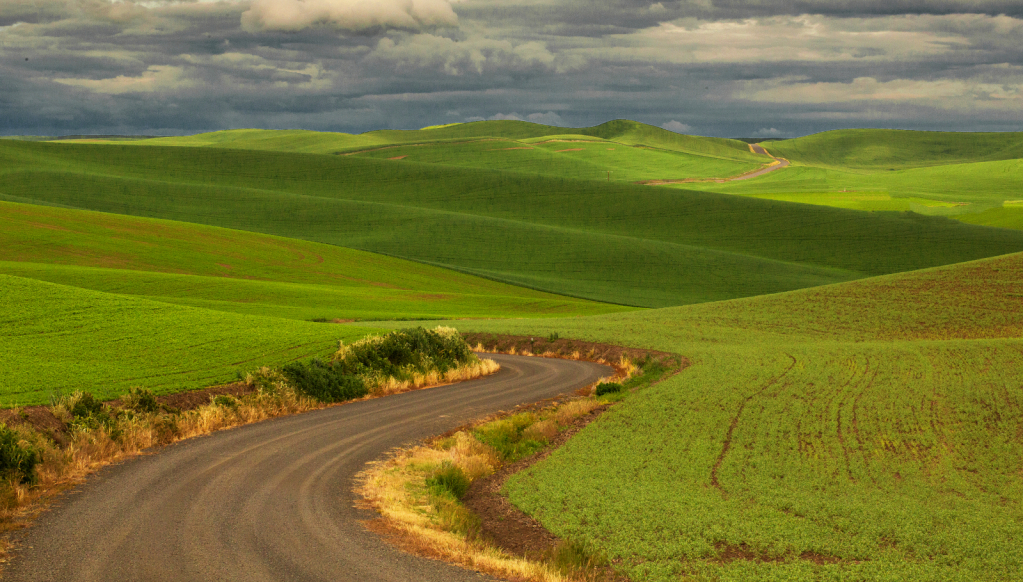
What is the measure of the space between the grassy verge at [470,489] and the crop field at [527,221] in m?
52.2

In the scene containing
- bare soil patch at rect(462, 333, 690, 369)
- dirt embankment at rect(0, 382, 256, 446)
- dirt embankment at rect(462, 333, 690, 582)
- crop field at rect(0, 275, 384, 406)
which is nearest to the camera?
dirt embankment at rect(462, 333, 690, 582)

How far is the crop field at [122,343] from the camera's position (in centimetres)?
1903

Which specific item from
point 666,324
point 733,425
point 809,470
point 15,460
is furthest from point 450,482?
point 666,324

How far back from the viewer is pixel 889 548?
10.6 meters

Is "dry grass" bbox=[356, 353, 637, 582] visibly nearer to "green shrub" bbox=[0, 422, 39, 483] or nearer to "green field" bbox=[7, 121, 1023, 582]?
"green field" bbox=[7, 121, 1023, 582]

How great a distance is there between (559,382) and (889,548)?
1961 centimetres

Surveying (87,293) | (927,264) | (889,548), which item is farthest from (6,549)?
(927,264)

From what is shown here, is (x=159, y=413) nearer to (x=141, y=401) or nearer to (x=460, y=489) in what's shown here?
(x=141, y=401)

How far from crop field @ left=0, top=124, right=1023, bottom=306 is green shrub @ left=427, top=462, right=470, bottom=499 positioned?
189ft

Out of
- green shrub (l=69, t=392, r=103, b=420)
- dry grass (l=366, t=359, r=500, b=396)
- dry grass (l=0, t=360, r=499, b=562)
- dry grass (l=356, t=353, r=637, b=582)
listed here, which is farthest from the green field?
dry grass (l=366, t=359, r=500, b=396)

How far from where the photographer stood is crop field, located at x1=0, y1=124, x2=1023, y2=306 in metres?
86.4

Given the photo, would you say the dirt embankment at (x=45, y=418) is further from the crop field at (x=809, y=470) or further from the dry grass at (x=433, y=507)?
the crop field at (x=809, y=470)

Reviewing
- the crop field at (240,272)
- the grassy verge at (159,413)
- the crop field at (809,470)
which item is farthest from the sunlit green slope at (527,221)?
the crop field at (809,470)

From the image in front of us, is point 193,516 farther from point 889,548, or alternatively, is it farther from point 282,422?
point 889,548
